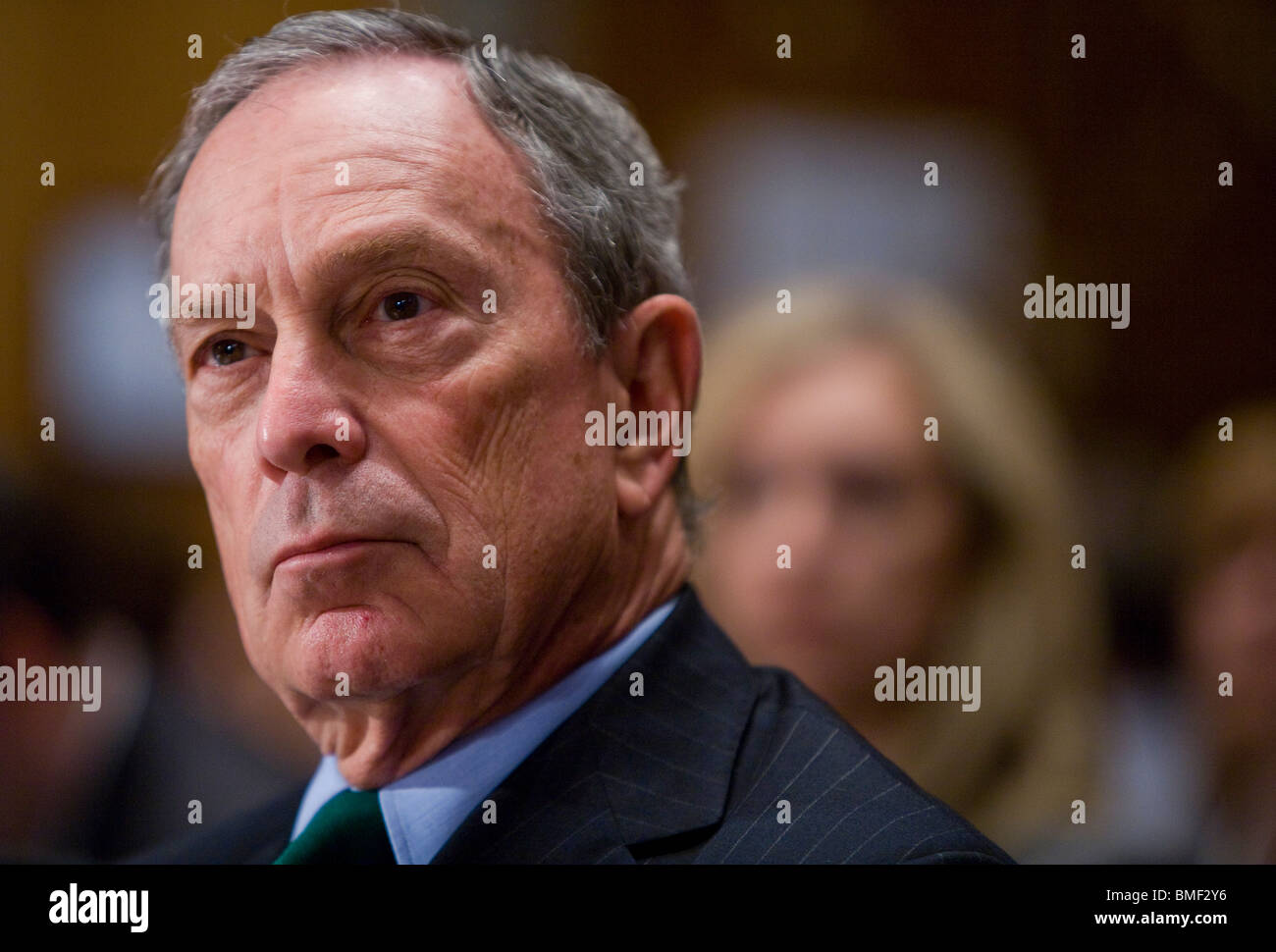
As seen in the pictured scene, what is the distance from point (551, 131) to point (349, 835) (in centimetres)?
107

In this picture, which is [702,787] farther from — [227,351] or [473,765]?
[227,351]

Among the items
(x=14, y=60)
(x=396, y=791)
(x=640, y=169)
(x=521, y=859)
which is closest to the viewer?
(x=521, y=859)

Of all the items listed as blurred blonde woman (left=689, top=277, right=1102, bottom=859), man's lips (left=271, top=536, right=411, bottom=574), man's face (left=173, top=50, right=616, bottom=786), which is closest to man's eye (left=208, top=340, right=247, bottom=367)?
man's face (left=173, top=50, right=616, bottom=786)

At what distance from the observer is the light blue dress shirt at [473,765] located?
1845 millimetres

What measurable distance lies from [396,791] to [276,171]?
2.92 ft

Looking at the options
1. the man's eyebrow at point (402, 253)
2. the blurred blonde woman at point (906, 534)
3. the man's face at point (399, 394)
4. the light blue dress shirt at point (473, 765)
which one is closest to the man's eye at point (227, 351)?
the man's face at point (399, 394)

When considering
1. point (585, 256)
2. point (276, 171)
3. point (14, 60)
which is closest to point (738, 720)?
point (585, 256)

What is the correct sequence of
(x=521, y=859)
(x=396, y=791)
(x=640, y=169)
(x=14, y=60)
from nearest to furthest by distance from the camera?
(x=521, y=859) < (x=396, y=791) < (x=640, y=169) < (x=14, y=60)

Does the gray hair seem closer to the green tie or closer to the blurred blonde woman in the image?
the blurred blonde woman

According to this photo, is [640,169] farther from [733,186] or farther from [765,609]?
[765,609]

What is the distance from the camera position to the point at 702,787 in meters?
1.77

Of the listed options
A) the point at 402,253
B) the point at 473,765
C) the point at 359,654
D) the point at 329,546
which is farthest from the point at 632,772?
the point at 402,253

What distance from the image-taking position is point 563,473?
185cm
